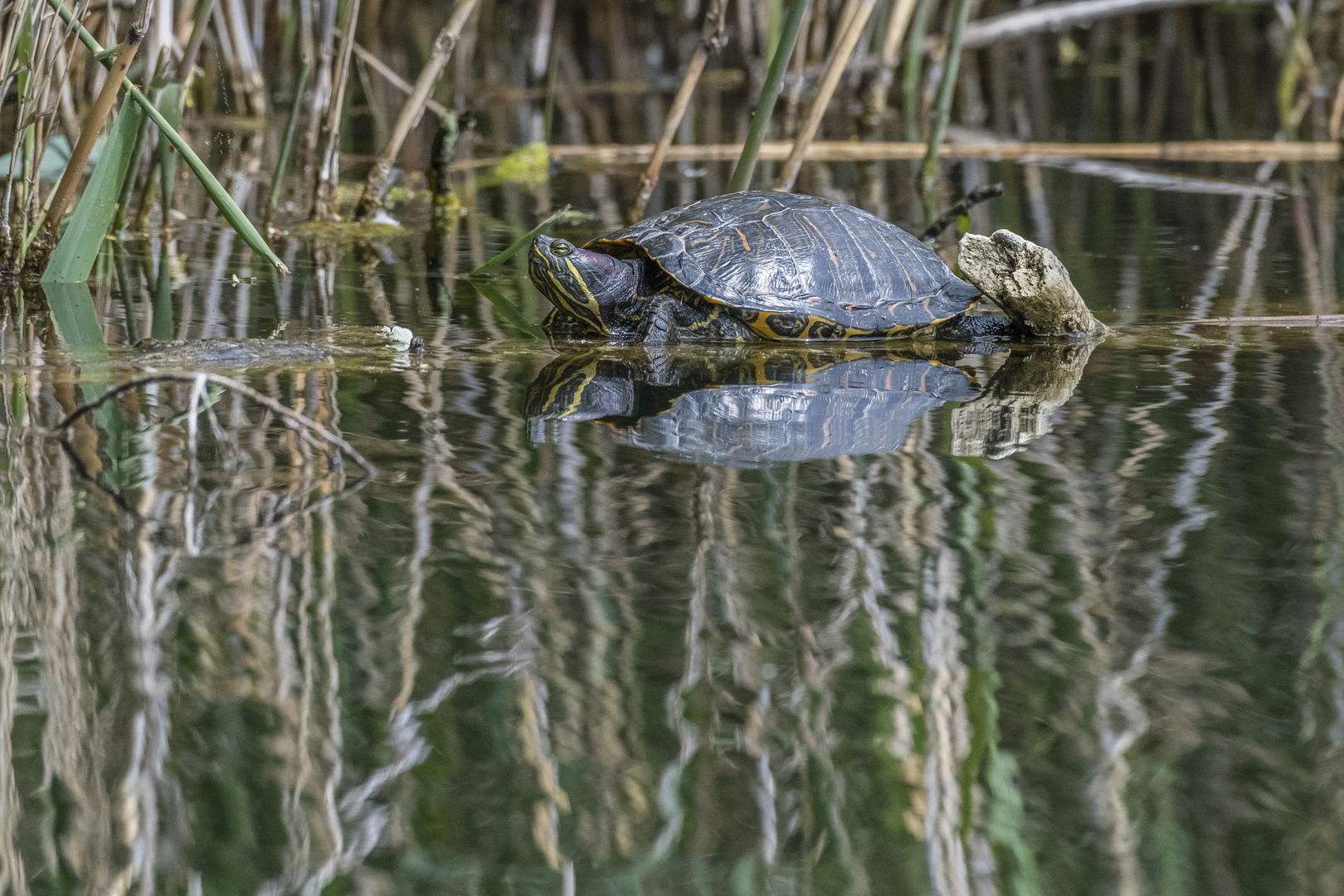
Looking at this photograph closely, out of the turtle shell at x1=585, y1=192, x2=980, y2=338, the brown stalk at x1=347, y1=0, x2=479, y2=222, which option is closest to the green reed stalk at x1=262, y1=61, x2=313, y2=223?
the brown stalk at x1=347, y1=0, x2=479, y2=222

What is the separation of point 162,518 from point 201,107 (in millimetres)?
6898

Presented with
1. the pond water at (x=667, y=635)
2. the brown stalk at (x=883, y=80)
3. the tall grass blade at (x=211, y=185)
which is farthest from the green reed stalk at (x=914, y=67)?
the pond water at (x=667, y=635)

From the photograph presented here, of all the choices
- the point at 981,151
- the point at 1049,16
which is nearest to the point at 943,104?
the point at 981,151

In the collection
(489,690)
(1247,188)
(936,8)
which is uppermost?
(936,8)

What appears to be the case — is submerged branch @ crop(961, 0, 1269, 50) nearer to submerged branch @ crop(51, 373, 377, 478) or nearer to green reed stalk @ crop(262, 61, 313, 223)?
green reed stalk @ crop(262, 61, 313, 223)

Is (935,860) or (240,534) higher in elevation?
(240,534)

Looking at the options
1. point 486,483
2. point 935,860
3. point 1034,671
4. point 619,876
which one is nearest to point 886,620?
point 1034,671

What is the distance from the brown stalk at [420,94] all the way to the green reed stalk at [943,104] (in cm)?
207

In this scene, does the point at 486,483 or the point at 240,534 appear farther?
the point at 486,483

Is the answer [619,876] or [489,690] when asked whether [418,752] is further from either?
[619,876]

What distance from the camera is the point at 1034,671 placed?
1569mm

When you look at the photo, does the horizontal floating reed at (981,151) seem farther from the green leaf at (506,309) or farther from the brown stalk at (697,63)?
the green leaf at (506,309)

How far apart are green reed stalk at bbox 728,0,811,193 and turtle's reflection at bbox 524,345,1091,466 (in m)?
0.85

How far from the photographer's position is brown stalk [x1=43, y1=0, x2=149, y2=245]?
121 inches
